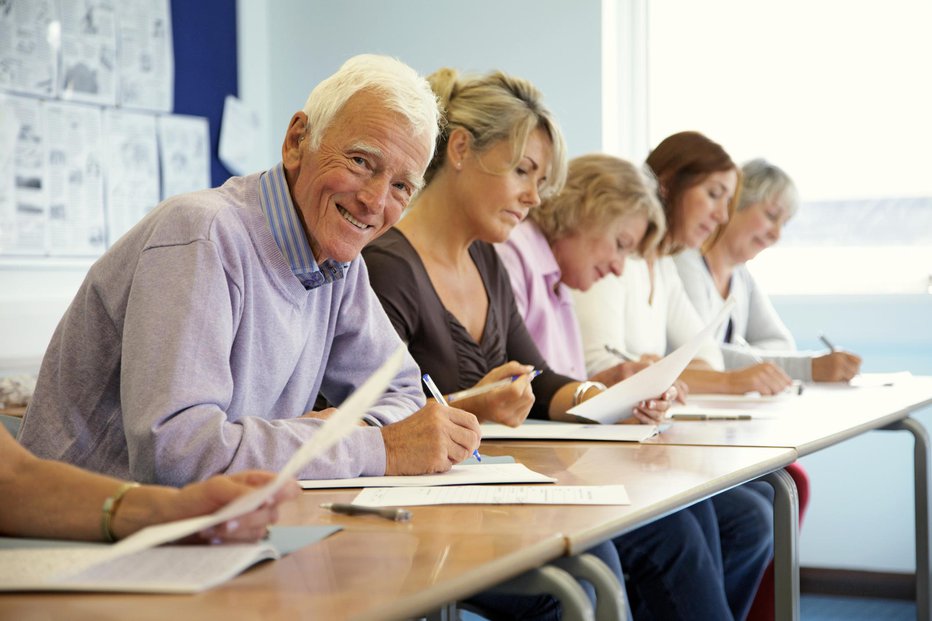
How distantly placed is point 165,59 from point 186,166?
14.3 inches

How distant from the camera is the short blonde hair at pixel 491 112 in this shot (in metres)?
2.25

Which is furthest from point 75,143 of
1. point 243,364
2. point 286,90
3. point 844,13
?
point 844,13

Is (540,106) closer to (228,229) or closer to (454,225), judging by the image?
(454,225)

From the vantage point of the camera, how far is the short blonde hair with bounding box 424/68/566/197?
7.38 feet

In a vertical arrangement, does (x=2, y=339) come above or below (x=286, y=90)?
below

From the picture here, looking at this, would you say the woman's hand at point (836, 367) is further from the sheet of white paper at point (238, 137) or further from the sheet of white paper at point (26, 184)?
the sheet of white paper at point (26, 184)

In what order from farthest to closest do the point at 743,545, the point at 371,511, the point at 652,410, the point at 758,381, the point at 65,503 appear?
the point at 758,381
the point at 743,545
the point at 652,410
the point at 371,511
the point at 65,503

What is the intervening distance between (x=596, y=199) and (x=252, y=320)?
1.50 metres

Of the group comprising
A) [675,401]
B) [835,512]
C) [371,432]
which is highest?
[371,432]

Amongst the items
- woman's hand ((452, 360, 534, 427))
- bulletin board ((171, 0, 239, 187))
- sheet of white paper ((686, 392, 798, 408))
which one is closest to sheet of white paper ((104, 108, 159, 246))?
bulletin board ((171, 0, 239, 187))

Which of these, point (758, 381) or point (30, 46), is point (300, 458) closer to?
point (758, 381)

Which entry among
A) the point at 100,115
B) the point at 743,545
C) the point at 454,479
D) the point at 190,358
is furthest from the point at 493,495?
the point at 100,115

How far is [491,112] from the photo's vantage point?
2256 millimetres

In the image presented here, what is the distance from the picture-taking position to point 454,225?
224 cm
